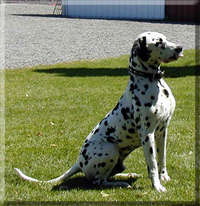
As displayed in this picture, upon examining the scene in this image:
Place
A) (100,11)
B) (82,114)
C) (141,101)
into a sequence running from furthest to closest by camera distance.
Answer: (100,11), (82,114), (141,101)

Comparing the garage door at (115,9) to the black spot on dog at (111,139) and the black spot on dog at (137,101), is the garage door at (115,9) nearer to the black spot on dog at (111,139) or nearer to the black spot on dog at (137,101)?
the black spot on dog at (111,139)

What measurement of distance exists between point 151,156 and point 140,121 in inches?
15.2

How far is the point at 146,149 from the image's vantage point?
485 cm

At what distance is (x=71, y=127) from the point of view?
811 cm

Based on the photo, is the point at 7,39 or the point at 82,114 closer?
the point at 82,114

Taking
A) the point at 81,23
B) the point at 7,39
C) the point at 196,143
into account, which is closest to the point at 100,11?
the point at 81,23

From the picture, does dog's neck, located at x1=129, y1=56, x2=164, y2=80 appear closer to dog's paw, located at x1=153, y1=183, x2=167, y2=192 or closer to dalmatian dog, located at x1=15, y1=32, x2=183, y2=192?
dalmatian dog, located at x1=15, y1=32, x2=183, y2=192

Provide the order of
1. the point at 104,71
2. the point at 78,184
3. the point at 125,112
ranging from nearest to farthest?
the point at 125,112 → the point at 78,184 → the point at 104,71

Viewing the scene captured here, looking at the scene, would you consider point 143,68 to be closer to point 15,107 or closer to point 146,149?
point 146,149

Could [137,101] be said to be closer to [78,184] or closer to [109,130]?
[109,130]

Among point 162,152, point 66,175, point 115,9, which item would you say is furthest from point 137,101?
point 115,9

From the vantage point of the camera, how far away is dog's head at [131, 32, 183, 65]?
468cm

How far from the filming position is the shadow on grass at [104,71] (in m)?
13.6

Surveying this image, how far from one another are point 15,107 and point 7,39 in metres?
12.5
